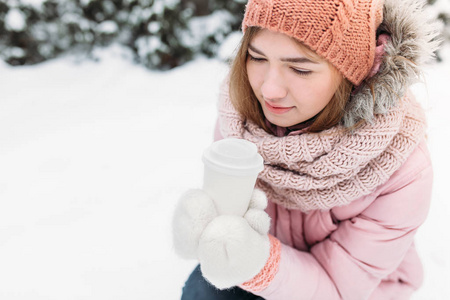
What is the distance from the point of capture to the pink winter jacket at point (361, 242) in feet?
3.29

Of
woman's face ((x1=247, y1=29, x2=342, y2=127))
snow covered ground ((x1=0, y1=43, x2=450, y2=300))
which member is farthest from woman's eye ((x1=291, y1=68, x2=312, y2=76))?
snow covered ground ((x1=0, y1=43, x2=450, y2=300))

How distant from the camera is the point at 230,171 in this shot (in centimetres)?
71

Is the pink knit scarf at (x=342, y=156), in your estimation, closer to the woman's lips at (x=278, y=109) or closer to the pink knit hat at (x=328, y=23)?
the woman's lips at (x=278, y=109)

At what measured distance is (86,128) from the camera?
8.87 ft

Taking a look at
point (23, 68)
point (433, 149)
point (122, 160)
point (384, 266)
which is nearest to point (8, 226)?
point (122, 160)

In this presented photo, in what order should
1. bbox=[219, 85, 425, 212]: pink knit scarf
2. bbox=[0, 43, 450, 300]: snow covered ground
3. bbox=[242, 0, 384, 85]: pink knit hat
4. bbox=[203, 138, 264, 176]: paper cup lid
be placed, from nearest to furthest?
bbox=[203, 138, 264, 176]: paper cup lid, bbox=[242, 0, 384, 85]: pink knit hat, bbox=[219, 85, 425, 212]: pink knit scarf, bbox=[0, 43, 450, 300]: snow covered ground

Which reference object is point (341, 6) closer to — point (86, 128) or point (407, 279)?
point (407, 279)

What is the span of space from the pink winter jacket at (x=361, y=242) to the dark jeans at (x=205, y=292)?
25cm

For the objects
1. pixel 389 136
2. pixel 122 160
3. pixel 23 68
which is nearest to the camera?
pixel 389 136

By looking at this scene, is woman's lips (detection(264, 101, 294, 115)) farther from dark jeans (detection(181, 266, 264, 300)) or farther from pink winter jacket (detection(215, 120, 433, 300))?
dark jeans (detection(181, 266, 264, 300))

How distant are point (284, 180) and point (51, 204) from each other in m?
1.49

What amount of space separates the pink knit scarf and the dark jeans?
45cm

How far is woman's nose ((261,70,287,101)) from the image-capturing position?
2.93 ft

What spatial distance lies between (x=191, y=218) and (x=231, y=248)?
0.11 meters
